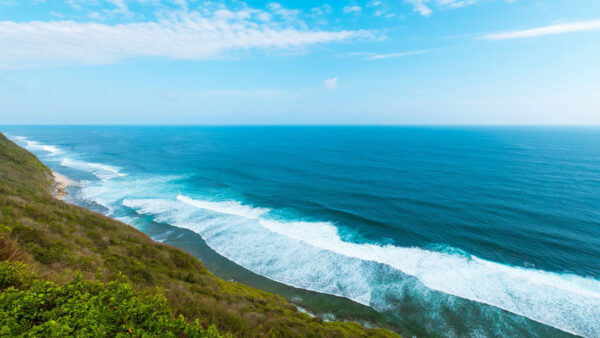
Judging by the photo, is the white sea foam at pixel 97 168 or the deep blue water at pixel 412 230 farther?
the white sea foam at pixel 97 168

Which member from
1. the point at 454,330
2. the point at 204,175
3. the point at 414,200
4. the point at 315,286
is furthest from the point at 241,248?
the point at 204,175

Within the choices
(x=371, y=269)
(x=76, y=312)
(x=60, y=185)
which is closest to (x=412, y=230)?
(x=371, y=269)

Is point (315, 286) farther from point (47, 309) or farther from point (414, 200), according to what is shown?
point (414, 200)

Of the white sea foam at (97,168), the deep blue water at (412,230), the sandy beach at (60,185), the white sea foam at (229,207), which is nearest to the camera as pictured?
the deep blue water at (412,230)

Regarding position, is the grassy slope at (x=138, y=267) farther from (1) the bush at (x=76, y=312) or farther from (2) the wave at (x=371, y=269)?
(2) the wave at (x=371, y=269)

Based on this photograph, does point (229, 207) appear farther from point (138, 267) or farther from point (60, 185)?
point (60, 185)

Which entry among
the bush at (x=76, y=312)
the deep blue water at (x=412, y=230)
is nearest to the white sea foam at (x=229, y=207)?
the deep blue water at (x=412, y=230)
